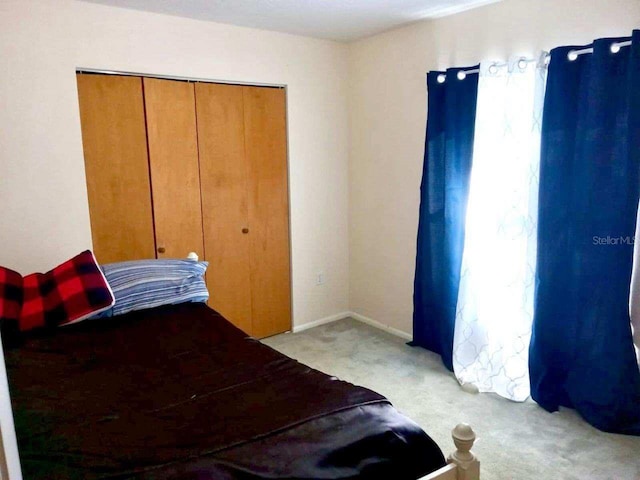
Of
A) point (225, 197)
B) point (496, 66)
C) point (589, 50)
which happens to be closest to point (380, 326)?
point (225, 197)

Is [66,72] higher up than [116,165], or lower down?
higher up

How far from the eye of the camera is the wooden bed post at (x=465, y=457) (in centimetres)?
136

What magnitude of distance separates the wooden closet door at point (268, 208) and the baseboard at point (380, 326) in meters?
0.66

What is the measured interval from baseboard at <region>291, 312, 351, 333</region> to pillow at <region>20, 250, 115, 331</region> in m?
1.87

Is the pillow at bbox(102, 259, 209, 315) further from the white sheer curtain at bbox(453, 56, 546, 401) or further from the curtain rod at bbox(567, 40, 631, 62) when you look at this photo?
the curtain rod at bbox(567, 40, 631, 62)

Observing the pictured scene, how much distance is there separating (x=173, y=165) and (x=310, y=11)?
1343mm

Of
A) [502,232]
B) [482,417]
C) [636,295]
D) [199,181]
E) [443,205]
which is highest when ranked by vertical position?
[199,181]

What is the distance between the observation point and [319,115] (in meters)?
3.89

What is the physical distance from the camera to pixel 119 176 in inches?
119

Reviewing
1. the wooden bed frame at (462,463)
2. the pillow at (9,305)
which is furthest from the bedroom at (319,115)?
the wooden bed frame at (462,463)

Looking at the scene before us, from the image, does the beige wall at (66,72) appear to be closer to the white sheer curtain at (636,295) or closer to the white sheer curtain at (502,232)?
the white sheer curtain at (502,232)

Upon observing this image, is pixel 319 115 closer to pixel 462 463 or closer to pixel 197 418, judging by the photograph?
pixel 197 418

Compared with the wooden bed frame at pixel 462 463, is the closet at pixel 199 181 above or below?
above

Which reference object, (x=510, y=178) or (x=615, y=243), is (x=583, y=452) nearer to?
(x=615, y=243)
